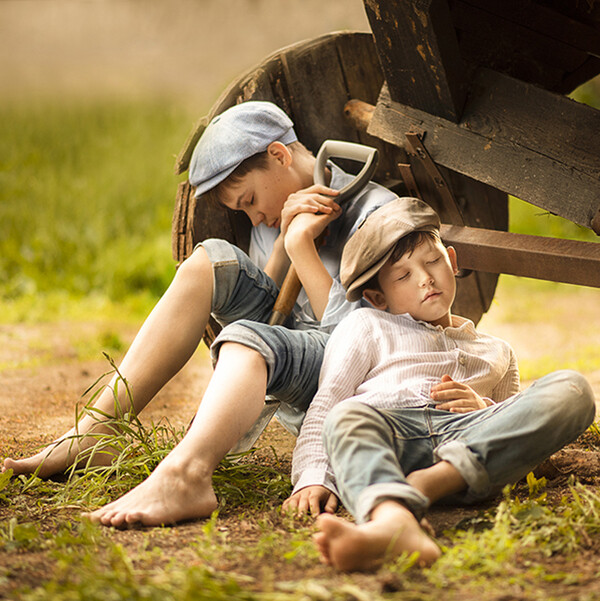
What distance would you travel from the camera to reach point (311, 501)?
153cm

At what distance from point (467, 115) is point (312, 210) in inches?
22.0

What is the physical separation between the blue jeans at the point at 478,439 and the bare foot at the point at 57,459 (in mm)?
684

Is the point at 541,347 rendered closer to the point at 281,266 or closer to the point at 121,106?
the point at 281,266

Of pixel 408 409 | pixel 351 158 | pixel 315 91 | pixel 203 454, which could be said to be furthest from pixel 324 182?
pixel 203 454

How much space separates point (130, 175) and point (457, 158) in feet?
14.7

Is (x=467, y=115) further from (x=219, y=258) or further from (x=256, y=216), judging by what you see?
(x=219, y=258)

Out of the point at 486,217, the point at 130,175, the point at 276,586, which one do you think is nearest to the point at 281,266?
the point at 486,217


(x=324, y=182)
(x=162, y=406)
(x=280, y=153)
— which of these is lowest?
(x=162, y=406)

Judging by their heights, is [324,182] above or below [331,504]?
above

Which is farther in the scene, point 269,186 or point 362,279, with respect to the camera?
point 269,186

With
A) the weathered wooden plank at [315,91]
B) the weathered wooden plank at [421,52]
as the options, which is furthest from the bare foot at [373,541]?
the weathered wooden plank at [315,91]

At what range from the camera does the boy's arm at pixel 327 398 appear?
1.58 m

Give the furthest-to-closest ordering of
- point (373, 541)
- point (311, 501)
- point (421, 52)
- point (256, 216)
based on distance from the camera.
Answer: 1. point (256, 216)
2. point (421, 52)
3. point (311, 501)
4. point (373, 541)

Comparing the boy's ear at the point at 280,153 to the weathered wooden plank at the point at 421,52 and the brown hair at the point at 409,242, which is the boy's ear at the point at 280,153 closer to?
the weathered wooden plank at the point at 421,52
